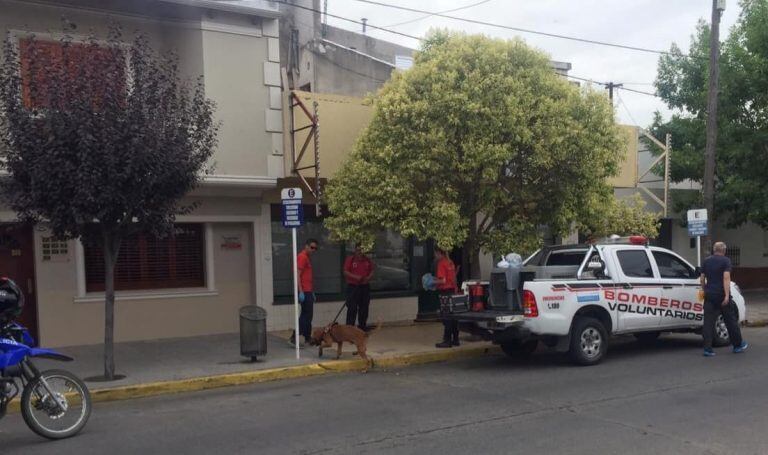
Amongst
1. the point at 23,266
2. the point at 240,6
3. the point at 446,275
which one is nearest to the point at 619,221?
the point at 446,275

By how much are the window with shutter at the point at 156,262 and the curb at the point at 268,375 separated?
3.75 metres

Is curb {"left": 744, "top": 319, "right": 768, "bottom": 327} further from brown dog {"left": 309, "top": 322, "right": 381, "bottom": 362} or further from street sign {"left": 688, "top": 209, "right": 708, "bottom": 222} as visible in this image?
brown dog {"left": 309, "top": 322, "right": 381, "bottom": 362}

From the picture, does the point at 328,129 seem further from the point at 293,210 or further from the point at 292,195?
the point at 293,210

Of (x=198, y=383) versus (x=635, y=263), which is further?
(x=635, y=263)

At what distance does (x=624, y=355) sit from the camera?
425 inches

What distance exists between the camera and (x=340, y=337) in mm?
10055

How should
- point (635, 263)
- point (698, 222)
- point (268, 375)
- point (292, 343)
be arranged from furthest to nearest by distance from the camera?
point (698, 222) → point (292, 343) → point (635, 263) → point (268, 375)

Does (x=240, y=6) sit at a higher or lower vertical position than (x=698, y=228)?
higher

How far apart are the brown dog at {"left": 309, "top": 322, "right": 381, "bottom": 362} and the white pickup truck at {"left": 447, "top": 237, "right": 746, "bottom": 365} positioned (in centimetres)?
147

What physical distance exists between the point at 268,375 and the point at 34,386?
353 cm

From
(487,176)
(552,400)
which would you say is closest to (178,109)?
(487,176)

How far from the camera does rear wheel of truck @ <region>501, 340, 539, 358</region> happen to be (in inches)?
429

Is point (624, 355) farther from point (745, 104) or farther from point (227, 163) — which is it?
point (745, 104)

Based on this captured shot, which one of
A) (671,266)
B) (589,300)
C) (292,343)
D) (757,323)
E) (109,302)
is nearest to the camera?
(109,302)
